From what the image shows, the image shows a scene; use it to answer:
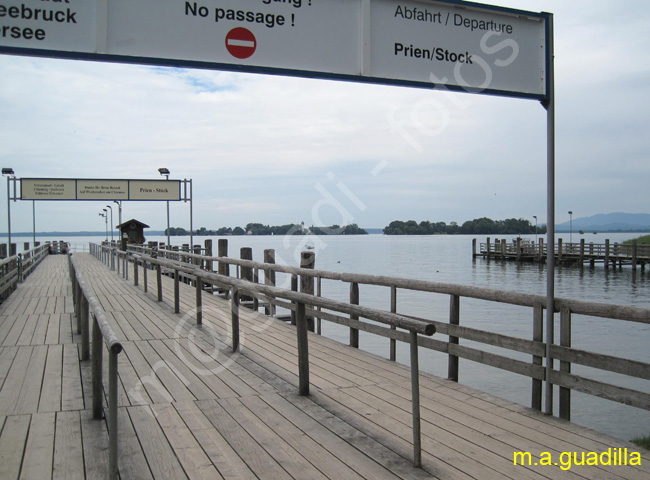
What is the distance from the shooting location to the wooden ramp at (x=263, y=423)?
3.22 metres

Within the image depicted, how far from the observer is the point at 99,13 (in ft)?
11.1

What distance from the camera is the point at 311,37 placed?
3.79m

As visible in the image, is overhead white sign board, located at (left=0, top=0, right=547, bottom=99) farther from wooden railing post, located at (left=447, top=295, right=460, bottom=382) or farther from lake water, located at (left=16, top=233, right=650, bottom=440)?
lake water, located at (left=16, top=233, right=650, bottom=440)

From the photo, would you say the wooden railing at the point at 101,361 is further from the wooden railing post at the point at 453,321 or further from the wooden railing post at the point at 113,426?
the wooden railing post at the point at 453,321

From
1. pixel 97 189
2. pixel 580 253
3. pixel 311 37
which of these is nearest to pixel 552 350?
pixel 311 37

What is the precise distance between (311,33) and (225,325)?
5.29 meters

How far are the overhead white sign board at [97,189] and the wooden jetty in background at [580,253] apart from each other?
29658 mm

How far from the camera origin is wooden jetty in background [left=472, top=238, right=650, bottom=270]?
48625 mm

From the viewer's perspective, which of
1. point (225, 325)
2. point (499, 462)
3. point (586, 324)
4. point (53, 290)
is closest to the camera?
point (499, 462)

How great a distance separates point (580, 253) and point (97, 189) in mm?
42580

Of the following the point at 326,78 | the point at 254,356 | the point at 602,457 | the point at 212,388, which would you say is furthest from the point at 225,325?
the point at 602,457

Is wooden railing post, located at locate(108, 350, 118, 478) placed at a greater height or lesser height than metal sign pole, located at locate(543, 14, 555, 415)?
lesser

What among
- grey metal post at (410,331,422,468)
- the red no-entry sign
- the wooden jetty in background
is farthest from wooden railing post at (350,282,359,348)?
the wooden jetty in background

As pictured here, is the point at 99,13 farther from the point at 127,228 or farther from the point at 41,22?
the point at 127,228
